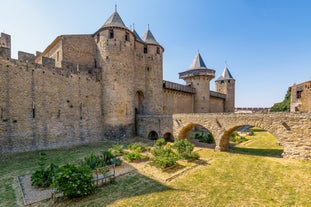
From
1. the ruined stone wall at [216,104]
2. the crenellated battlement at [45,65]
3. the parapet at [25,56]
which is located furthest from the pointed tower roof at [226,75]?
the parapet at [25,56]

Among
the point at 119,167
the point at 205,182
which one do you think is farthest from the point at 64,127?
the point at 205,182

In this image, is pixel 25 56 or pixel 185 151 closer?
pixel 185 151

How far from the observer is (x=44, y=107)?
1371 cm

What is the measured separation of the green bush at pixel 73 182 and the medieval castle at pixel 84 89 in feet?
29.8

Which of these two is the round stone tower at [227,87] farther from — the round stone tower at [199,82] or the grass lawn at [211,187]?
the grass lawn at [211,187]

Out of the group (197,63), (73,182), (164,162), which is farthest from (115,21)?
(73,182)

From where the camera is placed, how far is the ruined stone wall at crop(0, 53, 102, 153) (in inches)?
469

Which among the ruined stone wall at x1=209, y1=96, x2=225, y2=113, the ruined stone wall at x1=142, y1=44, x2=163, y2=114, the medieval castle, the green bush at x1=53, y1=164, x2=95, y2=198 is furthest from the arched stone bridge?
the ruined stone wall at x1=209, y1=96, x2=225, y2=113

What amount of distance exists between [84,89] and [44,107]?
155 inches

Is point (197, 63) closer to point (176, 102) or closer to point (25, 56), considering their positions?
point (176, 102)

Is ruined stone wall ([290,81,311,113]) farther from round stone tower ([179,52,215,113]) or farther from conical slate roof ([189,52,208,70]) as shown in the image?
conical slate roof ([189,52,208,70])

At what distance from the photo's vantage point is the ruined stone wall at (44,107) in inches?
469

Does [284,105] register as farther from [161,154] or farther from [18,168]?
[18,168]

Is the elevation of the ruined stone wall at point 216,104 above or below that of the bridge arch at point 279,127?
above
